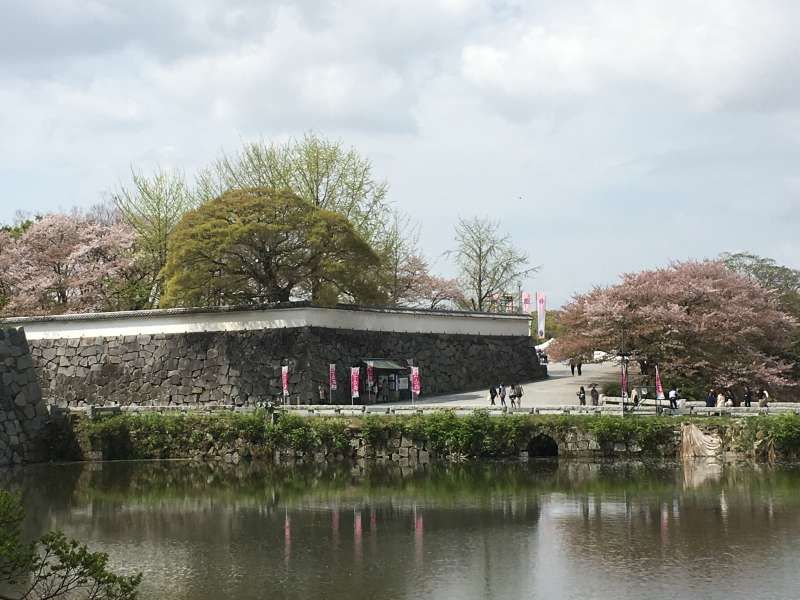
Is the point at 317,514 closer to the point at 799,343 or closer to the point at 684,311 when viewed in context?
the point at 684,311

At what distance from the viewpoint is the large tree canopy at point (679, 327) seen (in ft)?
115

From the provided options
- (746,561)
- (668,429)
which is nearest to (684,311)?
(668,429)

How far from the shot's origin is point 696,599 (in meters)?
13.9

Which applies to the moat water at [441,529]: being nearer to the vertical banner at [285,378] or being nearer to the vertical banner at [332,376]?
the vertical banner at [285,378]

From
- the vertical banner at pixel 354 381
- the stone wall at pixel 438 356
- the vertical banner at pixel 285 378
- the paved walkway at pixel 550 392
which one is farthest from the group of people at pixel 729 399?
the vertical banner at pixel 285 378

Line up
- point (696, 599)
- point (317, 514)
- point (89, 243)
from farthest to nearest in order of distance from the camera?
1. point (89, 243)
2. point (317, 514)
3. point (696, 599)

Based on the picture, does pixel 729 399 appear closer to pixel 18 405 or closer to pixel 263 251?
pixel 263 251

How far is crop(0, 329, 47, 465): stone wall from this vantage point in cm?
3098

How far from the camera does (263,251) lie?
1400 inches

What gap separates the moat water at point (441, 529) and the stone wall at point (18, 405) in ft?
7.56

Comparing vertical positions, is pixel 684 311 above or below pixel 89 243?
below

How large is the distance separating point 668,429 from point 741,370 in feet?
26.1

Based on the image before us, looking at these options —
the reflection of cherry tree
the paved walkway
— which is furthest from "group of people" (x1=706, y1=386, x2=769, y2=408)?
the reflection of cherry tree

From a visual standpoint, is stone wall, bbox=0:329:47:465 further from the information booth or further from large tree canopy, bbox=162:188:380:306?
the information booth
